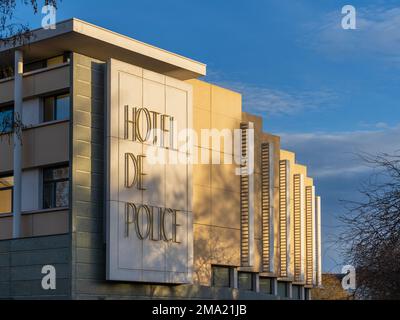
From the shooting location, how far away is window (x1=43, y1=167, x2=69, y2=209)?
116 feet

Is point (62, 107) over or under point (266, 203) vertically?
over

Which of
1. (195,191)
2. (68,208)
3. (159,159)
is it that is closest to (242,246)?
(195,191)

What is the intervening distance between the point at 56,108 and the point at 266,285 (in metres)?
17.9

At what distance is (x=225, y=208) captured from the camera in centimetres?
4353

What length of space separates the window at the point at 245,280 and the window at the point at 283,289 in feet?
14.6

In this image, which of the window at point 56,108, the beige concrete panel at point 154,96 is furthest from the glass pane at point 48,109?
the beige concrete panel at point 154,96

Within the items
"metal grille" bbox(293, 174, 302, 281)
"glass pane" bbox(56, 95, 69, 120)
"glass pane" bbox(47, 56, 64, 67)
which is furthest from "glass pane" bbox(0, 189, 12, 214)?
"metal grille" bbox(293, 174, 302, 281)

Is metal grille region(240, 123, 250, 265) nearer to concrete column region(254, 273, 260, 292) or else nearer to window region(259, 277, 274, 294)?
concrete column region(254, 273, 260, 292)

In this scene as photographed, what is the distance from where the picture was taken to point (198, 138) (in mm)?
41688

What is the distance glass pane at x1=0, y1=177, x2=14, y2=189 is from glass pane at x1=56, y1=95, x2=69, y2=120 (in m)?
3.65

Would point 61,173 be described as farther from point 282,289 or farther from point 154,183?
point 282,289

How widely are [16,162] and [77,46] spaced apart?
5.61 metres

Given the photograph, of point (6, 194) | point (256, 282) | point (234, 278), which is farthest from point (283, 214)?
point (6, 194)

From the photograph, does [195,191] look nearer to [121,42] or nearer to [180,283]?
[180,283]
